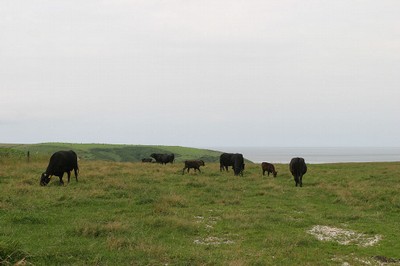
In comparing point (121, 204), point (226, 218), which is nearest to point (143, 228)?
point (226, 218)

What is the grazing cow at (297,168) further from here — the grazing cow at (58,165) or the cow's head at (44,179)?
the cow's head at (44,179)

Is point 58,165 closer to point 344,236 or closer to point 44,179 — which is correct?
point 44,179

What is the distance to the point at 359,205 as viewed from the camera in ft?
Answer: 59.0

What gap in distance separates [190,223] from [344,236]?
511cm

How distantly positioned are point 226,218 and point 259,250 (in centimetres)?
402

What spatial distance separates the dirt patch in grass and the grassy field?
177 millimetres

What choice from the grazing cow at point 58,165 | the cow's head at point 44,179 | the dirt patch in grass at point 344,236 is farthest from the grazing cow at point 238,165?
the dirt patch in grass at point 344,236

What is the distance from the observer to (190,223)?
515 inches

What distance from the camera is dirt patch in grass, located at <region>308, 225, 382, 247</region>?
11586mm

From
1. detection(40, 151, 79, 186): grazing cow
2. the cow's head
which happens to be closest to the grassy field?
the cow's head

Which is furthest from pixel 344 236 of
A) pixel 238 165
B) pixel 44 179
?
pixel 238 165

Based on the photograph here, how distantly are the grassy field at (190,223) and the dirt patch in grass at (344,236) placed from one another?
18 centimetres

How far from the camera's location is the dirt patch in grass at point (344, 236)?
11586 millimetres

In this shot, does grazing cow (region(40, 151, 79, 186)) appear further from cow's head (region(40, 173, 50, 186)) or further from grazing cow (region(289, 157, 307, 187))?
grazing cow (region(289, 157, 307, 187))
